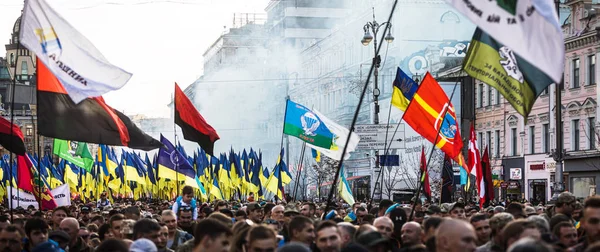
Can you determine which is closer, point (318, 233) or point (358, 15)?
point (318, 233)

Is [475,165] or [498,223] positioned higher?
[475,165]

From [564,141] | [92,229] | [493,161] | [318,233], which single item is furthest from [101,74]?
[493,161]

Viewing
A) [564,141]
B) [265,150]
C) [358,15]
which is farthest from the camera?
[265,150]

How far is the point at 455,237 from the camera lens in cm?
700

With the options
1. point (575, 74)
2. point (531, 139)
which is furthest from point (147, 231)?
point (531, 139)

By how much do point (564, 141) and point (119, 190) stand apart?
64.9ft

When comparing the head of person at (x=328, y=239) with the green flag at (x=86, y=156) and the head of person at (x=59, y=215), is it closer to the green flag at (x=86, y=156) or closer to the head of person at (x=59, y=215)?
the head of person at (x=59, y=215)

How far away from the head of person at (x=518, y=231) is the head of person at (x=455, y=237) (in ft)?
3.10

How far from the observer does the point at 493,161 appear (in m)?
54.2

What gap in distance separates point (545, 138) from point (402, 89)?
A: 28645mm

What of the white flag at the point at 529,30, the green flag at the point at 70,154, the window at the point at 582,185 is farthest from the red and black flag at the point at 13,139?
the window at the point at 582,185

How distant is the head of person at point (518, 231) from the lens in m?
7.89

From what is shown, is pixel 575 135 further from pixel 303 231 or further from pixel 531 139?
pixel 303 231

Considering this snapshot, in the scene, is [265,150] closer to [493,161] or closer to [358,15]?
[358,15]
